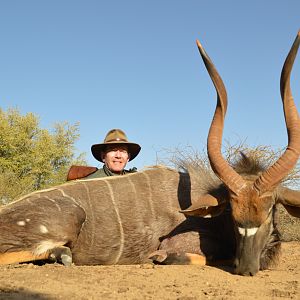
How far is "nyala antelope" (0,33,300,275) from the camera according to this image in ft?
11.7

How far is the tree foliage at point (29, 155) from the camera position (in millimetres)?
13166

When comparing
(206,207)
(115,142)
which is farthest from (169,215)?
(115,142)

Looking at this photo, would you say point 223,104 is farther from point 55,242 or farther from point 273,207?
point 55,242

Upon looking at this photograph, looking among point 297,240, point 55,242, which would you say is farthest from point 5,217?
point 297,240

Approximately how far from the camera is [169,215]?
4.16 m

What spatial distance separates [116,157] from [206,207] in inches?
78.8

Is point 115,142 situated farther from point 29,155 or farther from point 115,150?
point 29,155

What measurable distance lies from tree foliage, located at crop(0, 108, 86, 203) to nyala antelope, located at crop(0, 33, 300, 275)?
8367 millimetres

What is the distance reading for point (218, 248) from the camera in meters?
4.06

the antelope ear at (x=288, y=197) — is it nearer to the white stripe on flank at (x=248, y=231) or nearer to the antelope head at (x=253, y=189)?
the antelope head at (x=253, y=189)

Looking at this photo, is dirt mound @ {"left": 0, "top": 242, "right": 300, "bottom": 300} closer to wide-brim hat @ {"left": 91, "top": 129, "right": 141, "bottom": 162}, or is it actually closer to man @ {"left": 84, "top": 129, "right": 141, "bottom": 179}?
man @ {"left": 84, "top": 129, "right": 141, "bottom": 179}

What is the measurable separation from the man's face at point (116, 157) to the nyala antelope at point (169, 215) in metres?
1.17

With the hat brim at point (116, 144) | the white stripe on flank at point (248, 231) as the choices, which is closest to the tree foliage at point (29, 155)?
the hat brim at point (116, 144)

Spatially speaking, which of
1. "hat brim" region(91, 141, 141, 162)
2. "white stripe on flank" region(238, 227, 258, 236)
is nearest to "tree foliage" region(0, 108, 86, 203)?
"hat brim" region(91, 141, 141, 162)
